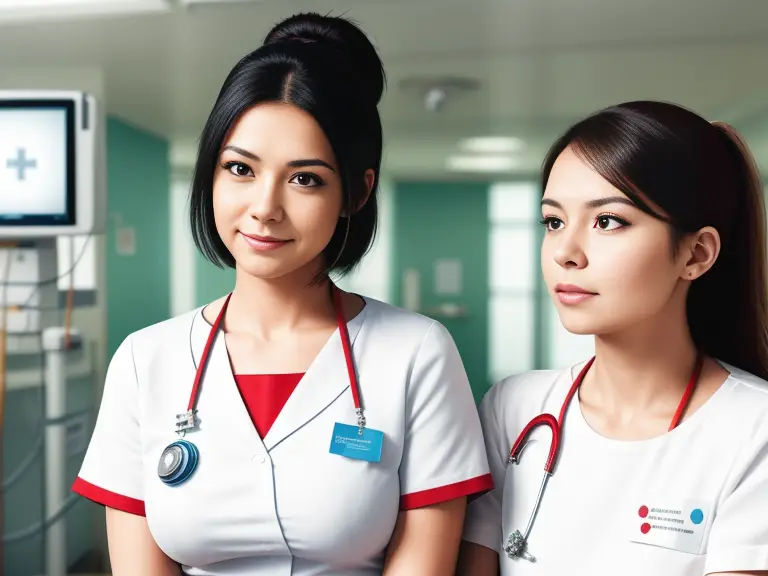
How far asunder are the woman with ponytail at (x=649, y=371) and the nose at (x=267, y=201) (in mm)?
382

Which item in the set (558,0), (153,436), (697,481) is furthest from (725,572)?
(558,0)

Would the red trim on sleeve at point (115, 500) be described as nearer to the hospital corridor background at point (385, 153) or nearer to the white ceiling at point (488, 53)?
the hospital corridor background at point (385, 153)

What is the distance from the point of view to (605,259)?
1.04 metres

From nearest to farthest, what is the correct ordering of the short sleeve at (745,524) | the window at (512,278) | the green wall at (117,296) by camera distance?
the short sleeve at (745,524)
the green wall at (117,296)
the window at (512,278)

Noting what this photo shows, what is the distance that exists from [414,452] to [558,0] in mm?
2757

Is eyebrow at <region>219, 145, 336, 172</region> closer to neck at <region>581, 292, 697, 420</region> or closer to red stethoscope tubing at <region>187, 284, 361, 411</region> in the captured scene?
red stethoscope tubing at <region>187, 284, 361, 411</region>

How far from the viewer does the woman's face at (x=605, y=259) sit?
1.03 m

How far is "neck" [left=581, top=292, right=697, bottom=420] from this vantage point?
3.66 ft

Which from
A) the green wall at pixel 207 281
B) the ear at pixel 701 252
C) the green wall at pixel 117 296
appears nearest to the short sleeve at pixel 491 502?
the ear at pixel 701 252

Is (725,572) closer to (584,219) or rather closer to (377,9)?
(584,219)

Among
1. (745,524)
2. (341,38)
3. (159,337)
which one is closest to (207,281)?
(159,337)

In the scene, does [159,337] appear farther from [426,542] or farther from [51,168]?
[51,168]

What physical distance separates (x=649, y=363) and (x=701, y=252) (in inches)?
6.9

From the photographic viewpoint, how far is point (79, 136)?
6.96 feet
